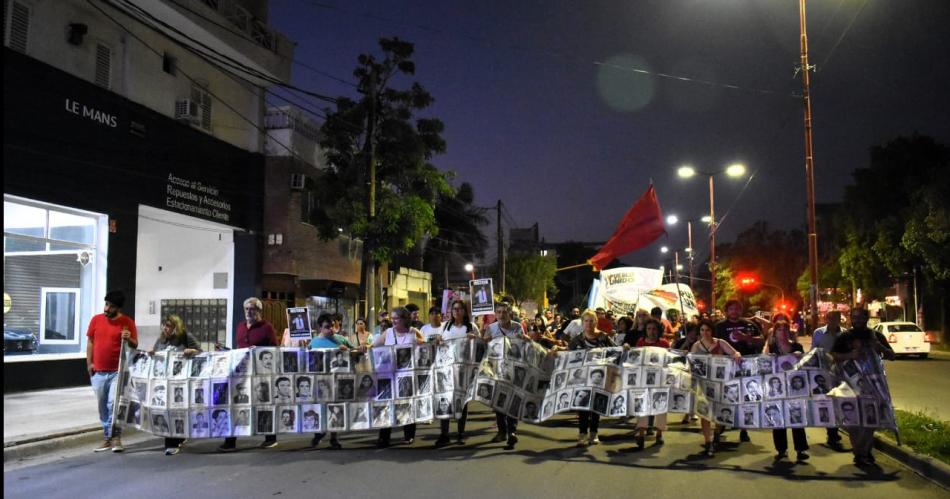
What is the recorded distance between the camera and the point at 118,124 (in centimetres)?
1803

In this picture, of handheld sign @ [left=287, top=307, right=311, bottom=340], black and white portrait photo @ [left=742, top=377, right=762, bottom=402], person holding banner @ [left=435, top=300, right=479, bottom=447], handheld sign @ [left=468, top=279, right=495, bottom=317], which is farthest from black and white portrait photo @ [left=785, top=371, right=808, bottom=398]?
handheld sign @ [left=287, top=307, right=311, bottom=340]

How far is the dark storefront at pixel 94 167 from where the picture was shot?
15.4 metres

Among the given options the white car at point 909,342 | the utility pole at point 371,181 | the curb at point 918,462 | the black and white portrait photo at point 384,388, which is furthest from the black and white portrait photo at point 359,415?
the white car at point 909,342

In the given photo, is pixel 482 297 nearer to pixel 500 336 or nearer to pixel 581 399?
pixel 500 336

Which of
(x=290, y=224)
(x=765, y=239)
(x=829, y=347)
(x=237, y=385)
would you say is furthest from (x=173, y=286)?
(x=765, y=239)

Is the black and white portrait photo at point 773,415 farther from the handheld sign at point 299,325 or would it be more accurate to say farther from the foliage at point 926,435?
the handheld sign at point 299,325

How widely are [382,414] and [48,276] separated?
11.2m

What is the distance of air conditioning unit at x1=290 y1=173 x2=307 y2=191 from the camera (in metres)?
25.3

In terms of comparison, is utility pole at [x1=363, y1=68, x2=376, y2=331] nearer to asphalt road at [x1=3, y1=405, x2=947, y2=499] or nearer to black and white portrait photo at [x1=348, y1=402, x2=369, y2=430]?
asphalt road at [x1=3, y1=405, x2=947, y2=499]

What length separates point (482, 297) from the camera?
11570 mm

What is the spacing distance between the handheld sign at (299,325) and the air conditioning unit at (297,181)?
1351 cm

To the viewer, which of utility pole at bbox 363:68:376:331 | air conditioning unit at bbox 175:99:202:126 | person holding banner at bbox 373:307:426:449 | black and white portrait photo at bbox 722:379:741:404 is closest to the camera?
black and white portrait photo at bbox 722:379:741:404

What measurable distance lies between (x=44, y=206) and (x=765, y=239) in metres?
65.0

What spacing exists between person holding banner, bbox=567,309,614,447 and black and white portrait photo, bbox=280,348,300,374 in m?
3.53
